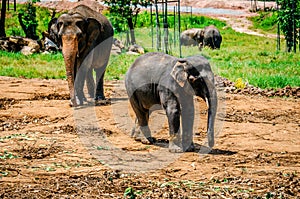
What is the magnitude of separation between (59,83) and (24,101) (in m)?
2.93

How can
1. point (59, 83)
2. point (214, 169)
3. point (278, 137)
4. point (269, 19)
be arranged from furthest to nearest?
1. point (269, 19)
2. point (59, 83)
3. point (278, 137)
4. point (214, 169)

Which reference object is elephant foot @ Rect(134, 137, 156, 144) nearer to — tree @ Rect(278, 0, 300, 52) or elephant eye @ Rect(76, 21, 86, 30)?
elephant eye @ Rect(76, 21, 86, 30)

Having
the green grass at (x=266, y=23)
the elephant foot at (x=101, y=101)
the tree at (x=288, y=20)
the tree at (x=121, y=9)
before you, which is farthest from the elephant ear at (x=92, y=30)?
the green grass at (x=266, y=23)

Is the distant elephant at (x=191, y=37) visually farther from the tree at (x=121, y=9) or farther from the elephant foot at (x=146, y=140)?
the elephant foot at (x=146, y=140)

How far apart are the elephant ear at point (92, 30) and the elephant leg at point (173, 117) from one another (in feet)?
13.8

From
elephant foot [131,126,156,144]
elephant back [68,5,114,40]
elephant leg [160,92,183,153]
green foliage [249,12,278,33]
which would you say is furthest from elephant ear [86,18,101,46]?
green foliage [249,12,278,33]

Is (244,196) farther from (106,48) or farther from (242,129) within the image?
(106,48)

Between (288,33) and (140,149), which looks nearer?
(140,149)

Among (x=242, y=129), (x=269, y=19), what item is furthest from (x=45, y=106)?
(x=269, y=19)

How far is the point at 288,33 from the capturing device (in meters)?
25.7

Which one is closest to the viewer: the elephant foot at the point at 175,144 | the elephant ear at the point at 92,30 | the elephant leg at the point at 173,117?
the elephant leg at the point at 173,117

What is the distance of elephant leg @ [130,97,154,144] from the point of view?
8.00 meters

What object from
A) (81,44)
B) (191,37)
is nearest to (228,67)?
(81,44)

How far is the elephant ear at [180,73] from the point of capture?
22.6 feet
